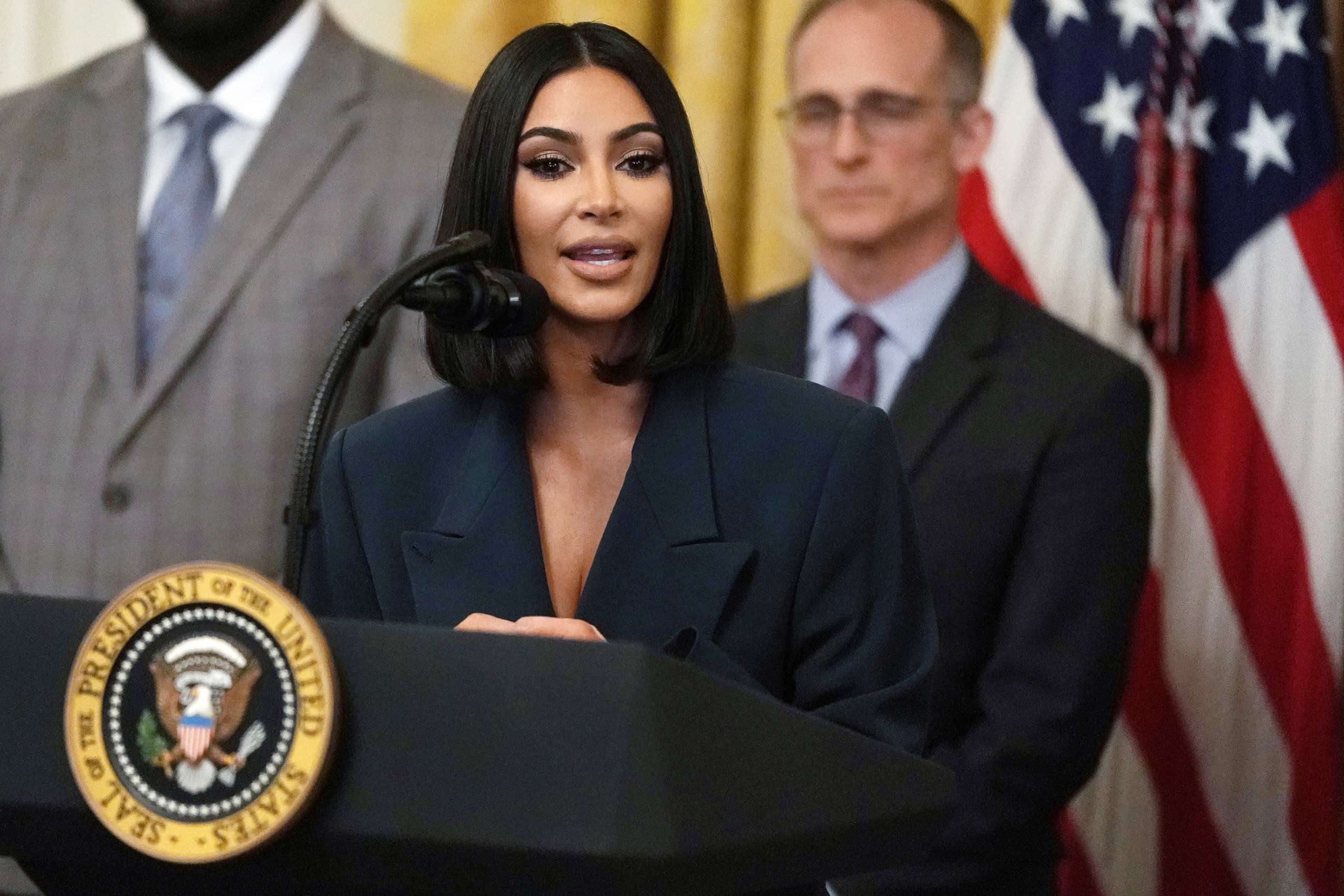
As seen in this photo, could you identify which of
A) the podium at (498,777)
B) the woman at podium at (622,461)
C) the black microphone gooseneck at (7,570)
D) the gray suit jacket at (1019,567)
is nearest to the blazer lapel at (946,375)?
the gray suit jacket at (1019,567)

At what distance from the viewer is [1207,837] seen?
3367 mm

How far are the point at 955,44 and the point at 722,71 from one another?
2.00 feet

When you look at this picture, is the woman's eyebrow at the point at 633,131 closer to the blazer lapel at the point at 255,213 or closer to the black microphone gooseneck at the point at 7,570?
the blazer lapel at the point at 255,213

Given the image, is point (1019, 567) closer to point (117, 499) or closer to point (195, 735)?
point (117, 499)

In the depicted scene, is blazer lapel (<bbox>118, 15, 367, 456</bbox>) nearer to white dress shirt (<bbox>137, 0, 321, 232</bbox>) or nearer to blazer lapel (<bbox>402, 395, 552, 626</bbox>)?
white dress shirt (<bbox>137, 0, 321, 232</bbox>)

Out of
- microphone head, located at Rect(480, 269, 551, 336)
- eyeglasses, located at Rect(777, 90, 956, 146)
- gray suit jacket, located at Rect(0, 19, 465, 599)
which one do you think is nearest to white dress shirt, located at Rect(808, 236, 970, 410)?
eyeglasses, located at Rect(777, 90, 956, 146)

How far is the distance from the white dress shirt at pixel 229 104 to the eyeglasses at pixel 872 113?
87 centimetres

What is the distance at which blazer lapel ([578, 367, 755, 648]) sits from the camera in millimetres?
1632

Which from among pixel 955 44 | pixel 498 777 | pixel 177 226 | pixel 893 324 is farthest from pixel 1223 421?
pixel 498 777

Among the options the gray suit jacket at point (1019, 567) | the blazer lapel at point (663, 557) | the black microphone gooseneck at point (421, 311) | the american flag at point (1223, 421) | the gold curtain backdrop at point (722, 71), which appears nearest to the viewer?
the black microphone gooseneck at point (421, 311)

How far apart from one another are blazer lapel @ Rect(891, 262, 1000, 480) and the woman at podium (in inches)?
44.1

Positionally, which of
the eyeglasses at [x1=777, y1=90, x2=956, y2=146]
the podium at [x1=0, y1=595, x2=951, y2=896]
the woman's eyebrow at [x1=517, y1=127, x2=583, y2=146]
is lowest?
the podium at [x1=0, y1=595, x2=951, y2=896]

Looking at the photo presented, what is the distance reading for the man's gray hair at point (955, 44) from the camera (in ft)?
10.6

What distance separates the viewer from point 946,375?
2947 millimetres
